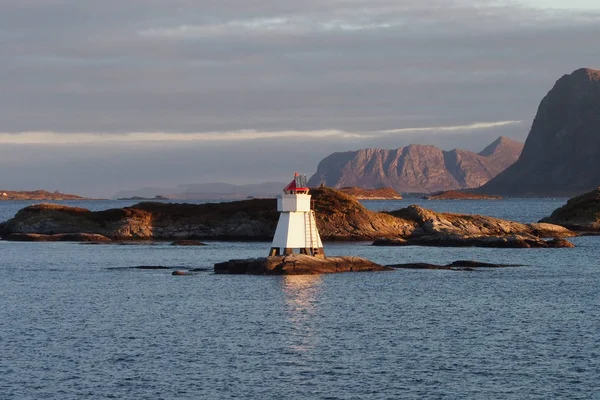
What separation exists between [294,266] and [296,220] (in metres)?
3.19

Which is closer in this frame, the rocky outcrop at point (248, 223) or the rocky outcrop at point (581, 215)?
the rocky outcrop at point (248, 223)

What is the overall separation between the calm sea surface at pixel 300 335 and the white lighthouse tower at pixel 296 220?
2.47 metres

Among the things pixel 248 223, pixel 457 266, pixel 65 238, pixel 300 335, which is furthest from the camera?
pixel 248 223

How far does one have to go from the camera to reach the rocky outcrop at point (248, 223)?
4648 inches

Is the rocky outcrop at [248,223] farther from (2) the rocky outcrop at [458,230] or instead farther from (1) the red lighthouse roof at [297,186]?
(1) the red lighthouse roof at [297,186]

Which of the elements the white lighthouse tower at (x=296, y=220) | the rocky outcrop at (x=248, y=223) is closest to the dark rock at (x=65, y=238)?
the rocky outcrop at (x=248, y=223)

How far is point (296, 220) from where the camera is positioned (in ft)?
220

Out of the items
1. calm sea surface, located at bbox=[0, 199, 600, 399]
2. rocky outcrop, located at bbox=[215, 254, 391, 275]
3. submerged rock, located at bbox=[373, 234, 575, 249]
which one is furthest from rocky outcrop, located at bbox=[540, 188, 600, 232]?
rocky outcrop, located at bbox=[215, 254, 391, 275]

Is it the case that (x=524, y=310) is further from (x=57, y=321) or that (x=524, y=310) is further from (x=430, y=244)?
(x=430, y=244)

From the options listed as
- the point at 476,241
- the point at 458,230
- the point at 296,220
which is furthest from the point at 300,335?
the point at 458,230

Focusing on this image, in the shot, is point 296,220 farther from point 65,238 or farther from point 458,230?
point 65,238

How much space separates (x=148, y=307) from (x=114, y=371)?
18.8 m

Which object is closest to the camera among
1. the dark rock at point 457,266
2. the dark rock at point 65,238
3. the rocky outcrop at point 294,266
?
the rocky outcrop at point 294,266

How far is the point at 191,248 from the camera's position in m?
104
